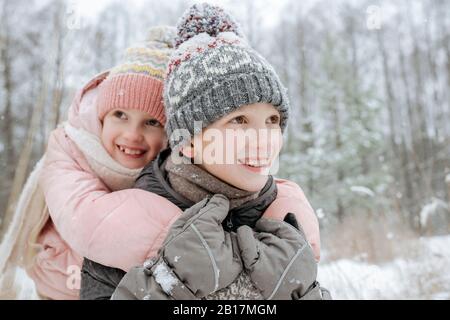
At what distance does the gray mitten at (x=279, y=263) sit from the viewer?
3.34ft

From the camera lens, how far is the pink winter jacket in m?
1.18

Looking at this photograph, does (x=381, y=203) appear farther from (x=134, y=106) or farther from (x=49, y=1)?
(x=134, y=106)

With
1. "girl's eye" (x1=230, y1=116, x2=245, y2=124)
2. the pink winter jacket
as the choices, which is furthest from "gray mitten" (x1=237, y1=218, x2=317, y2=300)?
"girl's eye" (x1=230, y1=116, x2=245, y2=124)

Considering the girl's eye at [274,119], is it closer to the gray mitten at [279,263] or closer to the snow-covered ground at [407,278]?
the gray mitten at [279,263]

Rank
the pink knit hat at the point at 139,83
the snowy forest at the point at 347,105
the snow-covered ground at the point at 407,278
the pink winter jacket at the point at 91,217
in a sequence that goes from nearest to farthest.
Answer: the pink winter jacket at the point at 91,217, the pink knit hat at the point at 139,83, the snow-covered ground at the point at 407,278, the snowy forest at the point at 347,105

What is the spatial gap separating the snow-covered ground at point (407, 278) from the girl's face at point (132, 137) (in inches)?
89.9

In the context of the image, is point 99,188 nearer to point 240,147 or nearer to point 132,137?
point 132,137

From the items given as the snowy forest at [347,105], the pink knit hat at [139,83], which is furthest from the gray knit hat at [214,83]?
the snowy forest at [347,105]

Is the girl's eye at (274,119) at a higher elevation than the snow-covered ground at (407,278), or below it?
higher

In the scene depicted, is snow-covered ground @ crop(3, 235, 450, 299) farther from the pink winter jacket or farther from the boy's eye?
the boy's eye

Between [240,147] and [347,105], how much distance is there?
45.2 ft

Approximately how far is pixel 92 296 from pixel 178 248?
477 millimetres

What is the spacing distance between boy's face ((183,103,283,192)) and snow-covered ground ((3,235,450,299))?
2335 mm
